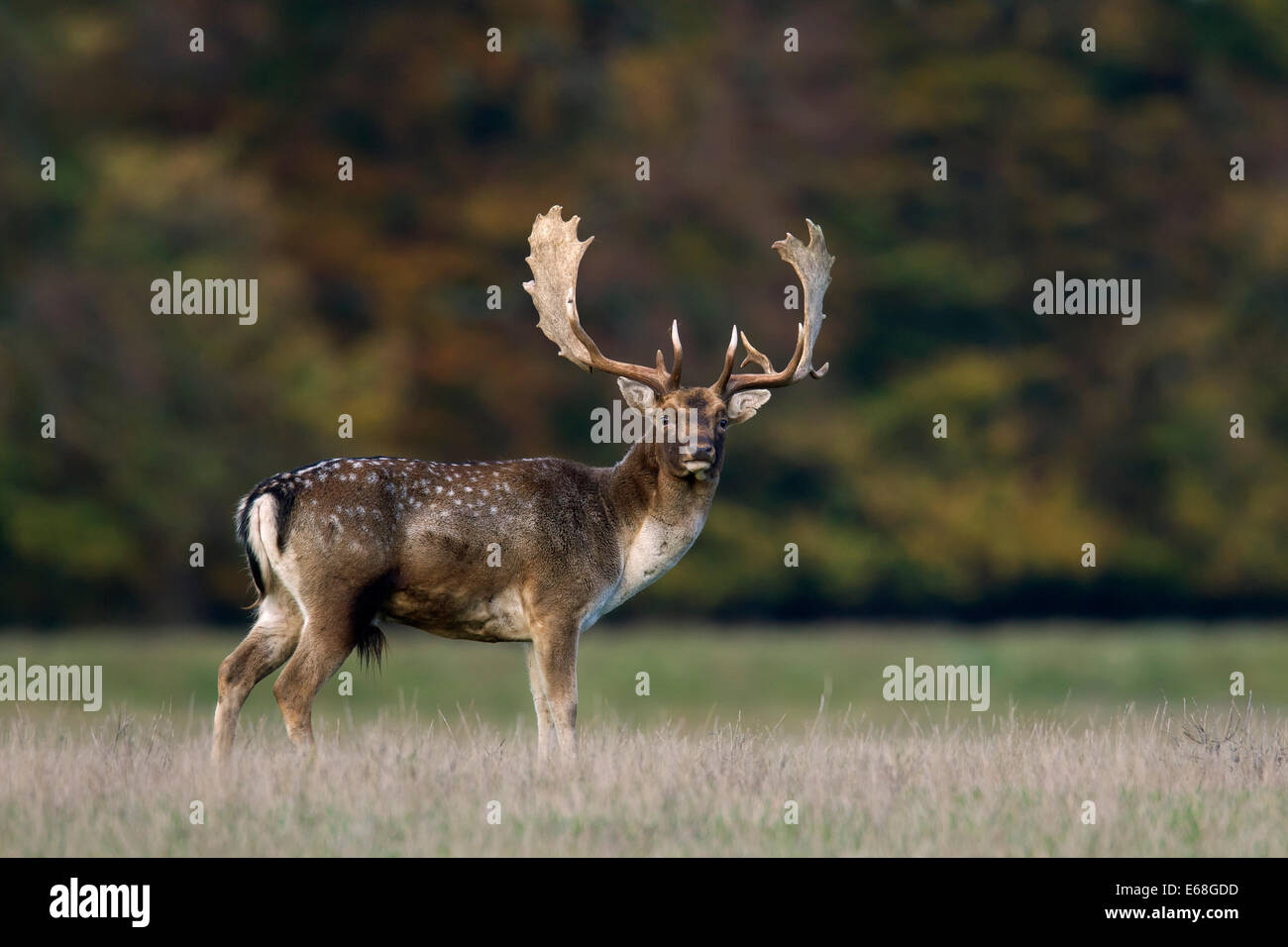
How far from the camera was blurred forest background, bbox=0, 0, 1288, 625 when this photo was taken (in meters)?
27.2

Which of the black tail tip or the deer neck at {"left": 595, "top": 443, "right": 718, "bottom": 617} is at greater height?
the deer neck at {"left": 595, "top": 443, "right": 718, "bottom": 617}

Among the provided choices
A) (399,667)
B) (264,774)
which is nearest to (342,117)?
(399,667)

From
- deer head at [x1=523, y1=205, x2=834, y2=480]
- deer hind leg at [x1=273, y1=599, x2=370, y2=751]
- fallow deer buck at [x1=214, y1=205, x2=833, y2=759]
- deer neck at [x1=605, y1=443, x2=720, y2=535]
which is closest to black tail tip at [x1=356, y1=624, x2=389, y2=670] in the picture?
fallow deer buck at [x1=214, y1=205, x2=833, y2=759]

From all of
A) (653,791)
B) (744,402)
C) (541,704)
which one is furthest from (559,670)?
(744,402)

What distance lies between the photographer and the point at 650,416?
10.3m

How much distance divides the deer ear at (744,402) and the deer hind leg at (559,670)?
159 centimetres

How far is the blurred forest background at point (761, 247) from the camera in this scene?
2720cm

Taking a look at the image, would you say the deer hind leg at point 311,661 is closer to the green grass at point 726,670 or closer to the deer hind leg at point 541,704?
the deer hind leg at point 541,704

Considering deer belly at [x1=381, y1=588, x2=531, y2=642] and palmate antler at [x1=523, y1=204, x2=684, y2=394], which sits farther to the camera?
palmate antler at [x1=523, y1=204, x2=684, y2=394]

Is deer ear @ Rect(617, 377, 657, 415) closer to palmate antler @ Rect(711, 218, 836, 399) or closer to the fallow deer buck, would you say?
the fallow deer buck

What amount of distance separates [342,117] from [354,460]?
22.1m

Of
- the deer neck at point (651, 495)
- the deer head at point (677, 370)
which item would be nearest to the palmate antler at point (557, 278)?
the deer head at point (677, 370)

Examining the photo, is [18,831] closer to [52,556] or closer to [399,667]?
[399,667]

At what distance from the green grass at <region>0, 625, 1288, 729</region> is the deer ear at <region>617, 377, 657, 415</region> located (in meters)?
10.1
